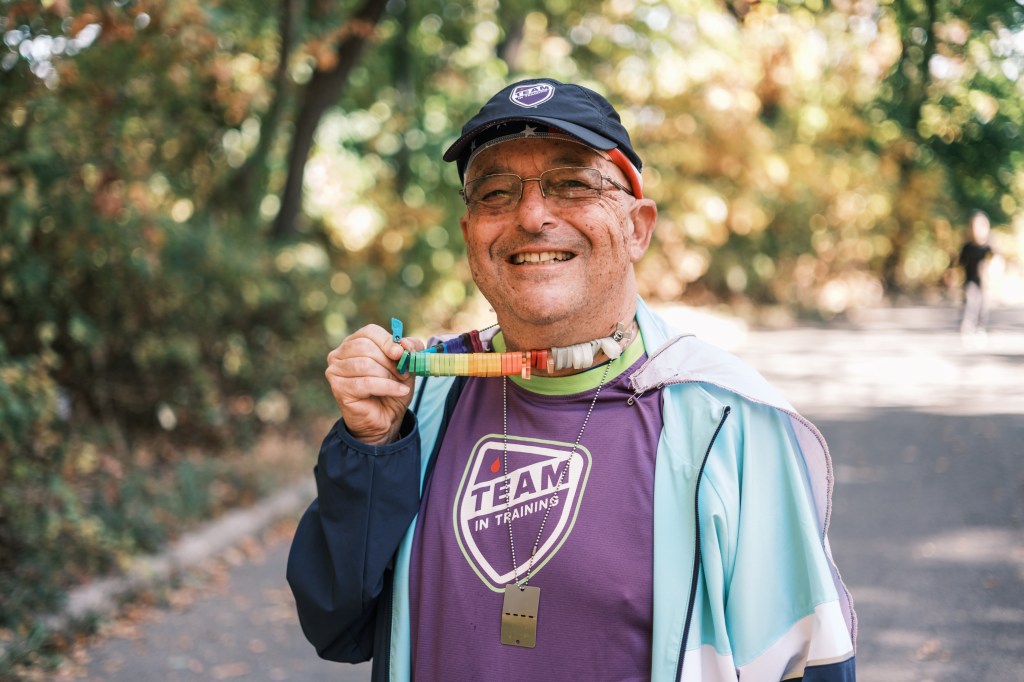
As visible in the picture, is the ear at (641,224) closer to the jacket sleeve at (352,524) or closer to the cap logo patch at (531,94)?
A: the cap logo patch at (531,94)

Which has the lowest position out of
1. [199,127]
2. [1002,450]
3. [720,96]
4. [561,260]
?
[1002,450]

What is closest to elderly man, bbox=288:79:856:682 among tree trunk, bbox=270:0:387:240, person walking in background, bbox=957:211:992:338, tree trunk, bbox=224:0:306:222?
tree trunk, bbox=270:0:387:240

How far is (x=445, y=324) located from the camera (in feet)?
47.9

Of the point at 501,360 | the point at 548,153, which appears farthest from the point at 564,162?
the point at 501,360

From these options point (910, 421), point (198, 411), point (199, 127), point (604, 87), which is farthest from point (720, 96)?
point (198, 411)

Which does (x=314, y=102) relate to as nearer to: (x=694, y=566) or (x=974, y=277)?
(x=694, y=566)

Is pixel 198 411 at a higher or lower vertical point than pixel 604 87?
lower

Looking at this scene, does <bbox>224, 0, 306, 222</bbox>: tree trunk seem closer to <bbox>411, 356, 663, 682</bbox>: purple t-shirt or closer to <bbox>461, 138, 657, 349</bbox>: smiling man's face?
<bbox>461, 138, 657, 349</bbox>: smiling man's face

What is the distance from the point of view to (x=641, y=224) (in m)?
2.02

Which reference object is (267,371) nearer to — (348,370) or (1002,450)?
(1002,450)

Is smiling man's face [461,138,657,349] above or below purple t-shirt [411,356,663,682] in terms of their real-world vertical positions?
above

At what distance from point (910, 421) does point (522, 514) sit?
8.48 metres

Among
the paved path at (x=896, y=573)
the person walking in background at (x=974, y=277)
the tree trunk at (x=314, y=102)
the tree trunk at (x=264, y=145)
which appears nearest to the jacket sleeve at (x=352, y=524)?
the paved path at (x=896, y=573)

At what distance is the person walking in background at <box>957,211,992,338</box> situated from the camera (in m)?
13.6
